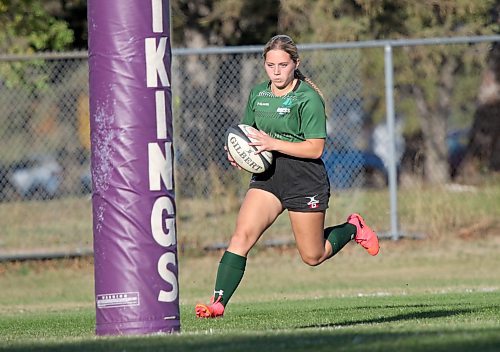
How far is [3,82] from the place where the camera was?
60.7ft

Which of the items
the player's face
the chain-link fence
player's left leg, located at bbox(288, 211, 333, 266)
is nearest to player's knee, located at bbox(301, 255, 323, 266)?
player's left leg, located at bbox(288, 211, 333, 266)

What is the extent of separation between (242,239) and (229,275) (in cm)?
27

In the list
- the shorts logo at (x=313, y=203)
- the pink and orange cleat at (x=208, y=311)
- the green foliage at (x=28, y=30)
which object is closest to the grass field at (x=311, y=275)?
the pink and orange cleat at (x=208, y=311)

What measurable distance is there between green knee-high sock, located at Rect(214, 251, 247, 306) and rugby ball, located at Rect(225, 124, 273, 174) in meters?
0.64

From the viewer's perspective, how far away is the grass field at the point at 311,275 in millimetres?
9656

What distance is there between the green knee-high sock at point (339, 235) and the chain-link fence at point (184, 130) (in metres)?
6.21

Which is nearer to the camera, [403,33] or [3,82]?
[3,82]

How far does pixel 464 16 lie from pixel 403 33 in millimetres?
1318

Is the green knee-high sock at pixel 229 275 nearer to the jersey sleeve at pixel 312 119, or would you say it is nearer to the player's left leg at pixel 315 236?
the player's left leg at pixel 315 236

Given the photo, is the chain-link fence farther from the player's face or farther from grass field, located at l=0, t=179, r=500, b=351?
the player's face

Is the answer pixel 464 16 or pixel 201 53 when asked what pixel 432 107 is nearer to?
pixel 464 16

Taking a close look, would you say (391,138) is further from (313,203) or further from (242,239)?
(242,239)

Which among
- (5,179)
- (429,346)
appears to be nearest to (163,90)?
(429,346)

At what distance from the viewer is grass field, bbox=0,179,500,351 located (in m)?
9.66
